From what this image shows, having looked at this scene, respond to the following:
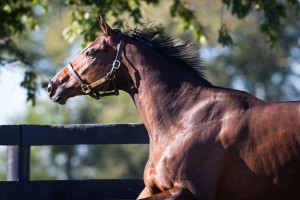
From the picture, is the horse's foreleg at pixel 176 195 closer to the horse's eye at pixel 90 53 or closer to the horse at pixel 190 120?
the horse at pixel 190 120

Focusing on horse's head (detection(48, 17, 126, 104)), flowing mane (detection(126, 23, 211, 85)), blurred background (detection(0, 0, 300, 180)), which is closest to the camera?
horse's head (detection(48, 17, 126, 104))

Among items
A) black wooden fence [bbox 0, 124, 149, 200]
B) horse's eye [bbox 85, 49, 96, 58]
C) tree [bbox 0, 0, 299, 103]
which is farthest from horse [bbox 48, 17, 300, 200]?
tree [bbox 0, 0, 299, 103]

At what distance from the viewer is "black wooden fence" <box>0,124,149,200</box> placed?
9.50m

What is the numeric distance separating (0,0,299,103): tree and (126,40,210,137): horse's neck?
5.29 metres

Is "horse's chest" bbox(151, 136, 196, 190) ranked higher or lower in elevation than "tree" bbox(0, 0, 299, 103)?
lower

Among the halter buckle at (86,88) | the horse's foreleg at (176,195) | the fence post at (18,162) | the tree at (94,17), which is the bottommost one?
the horse's foreleg at (176,195)

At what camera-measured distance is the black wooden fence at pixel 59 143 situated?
31.2ft

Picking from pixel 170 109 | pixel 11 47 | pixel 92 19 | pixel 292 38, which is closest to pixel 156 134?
pixel 170 109

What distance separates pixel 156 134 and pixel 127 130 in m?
1.69

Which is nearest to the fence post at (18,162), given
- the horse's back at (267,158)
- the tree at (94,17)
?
the horse's back at (267,158)

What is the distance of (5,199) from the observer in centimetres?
938

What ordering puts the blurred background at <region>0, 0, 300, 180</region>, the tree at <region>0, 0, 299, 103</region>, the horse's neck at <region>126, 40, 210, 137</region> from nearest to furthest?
the horse's neck at <region>126, 40, 210, 137</region>, the tree at <region>0, 0, 299, 103</region>, the blurred background at <region>0, 0, 300, 180</region>

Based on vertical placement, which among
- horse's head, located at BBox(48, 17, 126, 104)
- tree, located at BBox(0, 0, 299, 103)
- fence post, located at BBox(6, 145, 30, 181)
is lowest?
fence post, located at BBox(6, 145, 30, 181)

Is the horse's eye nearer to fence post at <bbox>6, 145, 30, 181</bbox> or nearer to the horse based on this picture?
the horse
